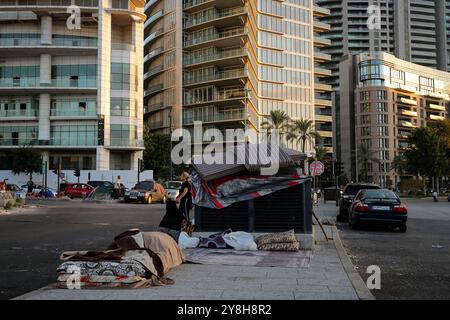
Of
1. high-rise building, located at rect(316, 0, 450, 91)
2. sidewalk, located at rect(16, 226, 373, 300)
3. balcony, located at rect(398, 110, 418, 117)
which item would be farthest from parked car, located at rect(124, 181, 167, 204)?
high-rise building, located at rect(316, 0, 450, 91)

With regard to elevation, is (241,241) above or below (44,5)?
below

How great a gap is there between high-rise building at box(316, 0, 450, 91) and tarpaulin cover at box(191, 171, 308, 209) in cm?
13706

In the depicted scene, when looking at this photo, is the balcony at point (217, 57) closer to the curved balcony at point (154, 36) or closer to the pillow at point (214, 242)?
the curved balcony at point (154, 36)

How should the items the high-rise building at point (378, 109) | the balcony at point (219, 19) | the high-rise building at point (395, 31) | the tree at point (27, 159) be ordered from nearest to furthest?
the tree at point (27, 159), the balcony at point (219, 19), the high-rise building at point (378, 109), the high-rise building at point (395, 31)

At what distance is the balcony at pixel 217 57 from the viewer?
72.0 meters

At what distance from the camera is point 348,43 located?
147500mm

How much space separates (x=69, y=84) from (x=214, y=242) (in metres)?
55.8

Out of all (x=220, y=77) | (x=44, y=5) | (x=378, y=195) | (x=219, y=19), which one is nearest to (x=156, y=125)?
(x=220, y=77)

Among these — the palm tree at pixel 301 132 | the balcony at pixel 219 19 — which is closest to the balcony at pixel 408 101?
the palm tree at pixel 301 132

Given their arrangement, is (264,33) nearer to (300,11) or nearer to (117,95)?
(300,11)

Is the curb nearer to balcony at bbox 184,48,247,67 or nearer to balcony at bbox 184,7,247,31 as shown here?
balcony at bbox 184,48,247,67

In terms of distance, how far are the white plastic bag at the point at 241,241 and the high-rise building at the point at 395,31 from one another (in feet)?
452

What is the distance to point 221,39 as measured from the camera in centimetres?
7300

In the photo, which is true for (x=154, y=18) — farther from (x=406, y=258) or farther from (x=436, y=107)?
(x=436, y=107)
